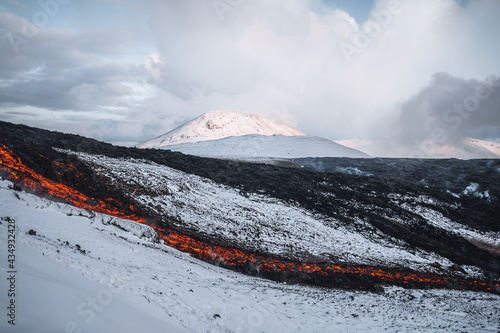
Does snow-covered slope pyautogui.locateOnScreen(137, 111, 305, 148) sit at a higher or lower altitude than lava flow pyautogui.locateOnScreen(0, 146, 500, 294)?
higher

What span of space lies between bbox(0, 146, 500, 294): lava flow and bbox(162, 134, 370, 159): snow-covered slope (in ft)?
144

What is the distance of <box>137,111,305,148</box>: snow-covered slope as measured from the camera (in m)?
146

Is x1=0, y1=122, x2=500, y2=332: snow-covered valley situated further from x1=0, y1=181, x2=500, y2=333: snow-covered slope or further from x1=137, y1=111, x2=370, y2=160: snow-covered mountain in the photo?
x1=137, y1=111, x2=370, y2=160: snow-covered mountain

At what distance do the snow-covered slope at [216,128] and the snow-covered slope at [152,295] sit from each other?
420 feet

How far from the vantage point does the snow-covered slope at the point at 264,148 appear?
228ft

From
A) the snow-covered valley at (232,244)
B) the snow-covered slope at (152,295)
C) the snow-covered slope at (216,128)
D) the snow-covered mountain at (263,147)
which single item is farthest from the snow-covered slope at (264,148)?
the snow-covered slope at (216,128)

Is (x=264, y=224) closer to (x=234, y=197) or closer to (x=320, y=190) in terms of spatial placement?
(x=234, y=197)

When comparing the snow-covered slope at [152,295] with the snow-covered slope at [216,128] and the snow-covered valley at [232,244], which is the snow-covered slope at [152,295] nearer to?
the snow-covered valley at [232,244]

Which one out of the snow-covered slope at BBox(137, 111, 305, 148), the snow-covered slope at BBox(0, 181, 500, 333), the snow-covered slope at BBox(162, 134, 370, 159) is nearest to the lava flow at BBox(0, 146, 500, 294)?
the snow-covered slope at BBox(0, 181, 500, 333)

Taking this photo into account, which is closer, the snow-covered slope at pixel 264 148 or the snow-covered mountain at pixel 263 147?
the snow-covered mountain at pixel 263 147

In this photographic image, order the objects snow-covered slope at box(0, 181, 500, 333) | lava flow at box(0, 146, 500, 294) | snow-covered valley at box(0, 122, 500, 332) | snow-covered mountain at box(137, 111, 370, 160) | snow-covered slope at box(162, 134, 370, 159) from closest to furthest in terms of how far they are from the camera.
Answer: snow-covered slope at box(0, 181, 500, 333), snow-covered valley at box(0, 122, 500, 332), lava flow at box(0, 146, 500, 294), snow-covered mountain at box(137, 111, 370, 160), snow-covered slope at box(162, 134, 370, 159)

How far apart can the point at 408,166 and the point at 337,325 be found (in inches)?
2164

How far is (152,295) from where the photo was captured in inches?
352

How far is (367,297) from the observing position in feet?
52.5
